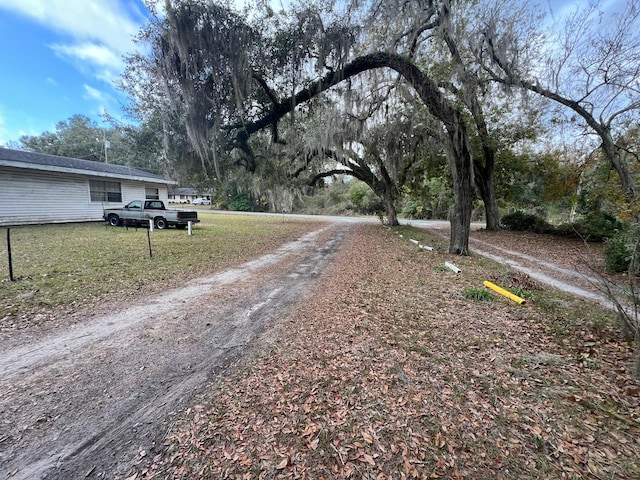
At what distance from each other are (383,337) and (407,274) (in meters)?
3.05

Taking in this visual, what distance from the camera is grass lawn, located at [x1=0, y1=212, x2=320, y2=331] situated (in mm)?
3927

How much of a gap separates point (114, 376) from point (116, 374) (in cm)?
3

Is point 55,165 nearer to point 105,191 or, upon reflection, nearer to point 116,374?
point 105,191

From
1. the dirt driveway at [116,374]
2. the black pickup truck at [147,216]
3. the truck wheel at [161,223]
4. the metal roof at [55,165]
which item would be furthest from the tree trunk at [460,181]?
the metal roof at [55,165]

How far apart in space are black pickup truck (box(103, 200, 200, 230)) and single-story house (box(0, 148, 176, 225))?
64.2 inches

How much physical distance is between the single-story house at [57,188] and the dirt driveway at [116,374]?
12.5 m

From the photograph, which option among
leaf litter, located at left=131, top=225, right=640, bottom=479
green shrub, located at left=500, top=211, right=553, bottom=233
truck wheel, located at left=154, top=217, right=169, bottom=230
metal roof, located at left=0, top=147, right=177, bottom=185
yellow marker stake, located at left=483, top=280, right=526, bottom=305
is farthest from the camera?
green shrub, located at left=500, top=211, right=553, bottom=233

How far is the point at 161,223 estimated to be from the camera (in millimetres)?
12891

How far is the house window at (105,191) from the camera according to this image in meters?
13.8

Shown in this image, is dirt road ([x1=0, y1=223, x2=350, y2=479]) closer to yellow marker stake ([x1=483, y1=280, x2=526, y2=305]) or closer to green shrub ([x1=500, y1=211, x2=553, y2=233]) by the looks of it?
yellow marker stake ([x1=483, y1=280, x2=526, y2=305])

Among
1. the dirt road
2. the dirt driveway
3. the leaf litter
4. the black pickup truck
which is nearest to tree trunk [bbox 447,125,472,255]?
the leaf litter

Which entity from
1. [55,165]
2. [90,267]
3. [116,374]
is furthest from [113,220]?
[116,374]

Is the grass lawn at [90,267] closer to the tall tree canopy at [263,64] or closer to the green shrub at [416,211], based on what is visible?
the tall tree canopy at [263,64]

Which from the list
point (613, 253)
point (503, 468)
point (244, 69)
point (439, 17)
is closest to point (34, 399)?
point (503, 468)
